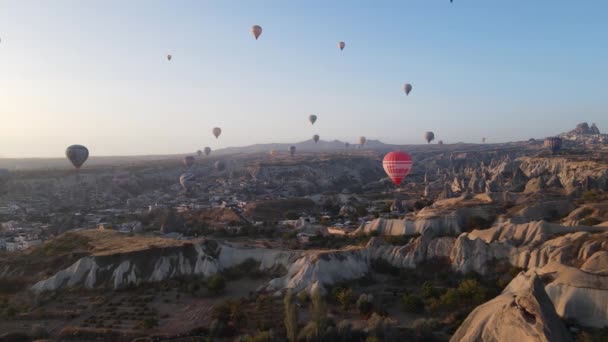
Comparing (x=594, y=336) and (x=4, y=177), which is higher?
(x=4, y=177)

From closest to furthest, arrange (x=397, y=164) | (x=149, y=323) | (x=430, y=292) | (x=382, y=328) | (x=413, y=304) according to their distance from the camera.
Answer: (x=382, y=328) < (x=149, y=323) < (x=413, y=304) < (x=430, y=292) < (x=397, y=164)

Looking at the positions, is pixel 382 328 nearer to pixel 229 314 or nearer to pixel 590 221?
pixel 229 314

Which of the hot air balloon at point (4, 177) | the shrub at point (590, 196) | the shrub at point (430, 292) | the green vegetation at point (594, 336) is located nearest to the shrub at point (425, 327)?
the shrub at point (430, 292)

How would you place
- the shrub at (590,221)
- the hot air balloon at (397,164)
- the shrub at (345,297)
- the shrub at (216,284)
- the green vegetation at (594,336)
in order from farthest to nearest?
the hot air balloon at (397,164) → the shrub at (590,221) → the shrub at (216,284) → the shrub at (345,297) → the green vegetation at (594,336)

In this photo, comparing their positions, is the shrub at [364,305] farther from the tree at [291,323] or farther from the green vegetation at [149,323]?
the green vegetation at [149,323]

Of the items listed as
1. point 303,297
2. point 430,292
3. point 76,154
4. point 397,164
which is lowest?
point 303,297

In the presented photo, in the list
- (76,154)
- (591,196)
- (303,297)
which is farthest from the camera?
(76,154)

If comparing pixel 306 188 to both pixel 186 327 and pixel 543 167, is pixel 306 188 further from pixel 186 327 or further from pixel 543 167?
pixel 186 327

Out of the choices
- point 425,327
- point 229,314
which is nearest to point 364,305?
point 425,327

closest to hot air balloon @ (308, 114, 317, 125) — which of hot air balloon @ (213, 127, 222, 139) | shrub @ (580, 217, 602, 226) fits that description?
hot air balloon @ (213, 127, 222, 139)

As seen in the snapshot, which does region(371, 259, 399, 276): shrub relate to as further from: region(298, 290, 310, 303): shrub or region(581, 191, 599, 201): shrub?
region(581, 191, 599, 201): shrub

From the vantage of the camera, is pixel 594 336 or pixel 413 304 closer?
pixel 594 336
